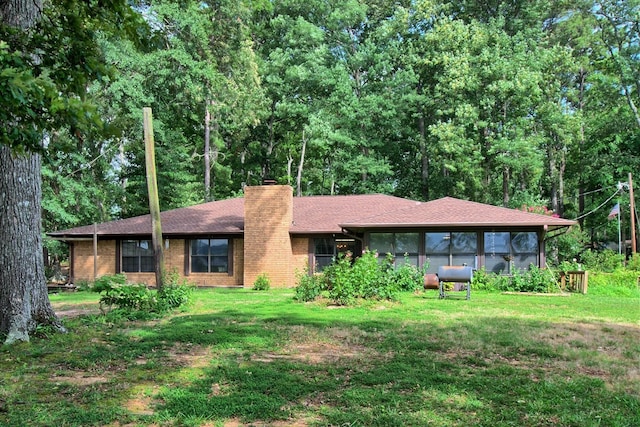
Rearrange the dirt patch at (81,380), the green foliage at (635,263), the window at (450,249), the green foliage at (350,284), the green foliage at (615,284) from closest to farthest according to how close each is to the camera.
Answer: the dirt patch at (81,380) < the green foliage at (350,284) < the green foliage at (615,284) < the window at (450,249) < the green foliage at (635,263)

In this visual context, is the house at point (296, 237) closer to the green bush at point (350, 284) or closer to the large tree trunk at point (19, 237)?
the green bush at point (350, 284)

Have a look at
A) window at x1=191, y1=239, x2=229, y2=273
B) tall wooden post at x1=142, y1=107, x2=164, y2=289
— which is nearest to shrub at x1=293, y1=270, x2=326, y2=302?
tall wooden post at x1=142, y1=107, x2=164, y2=289

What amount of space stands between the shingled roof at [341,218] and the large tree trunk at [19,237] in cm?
1079

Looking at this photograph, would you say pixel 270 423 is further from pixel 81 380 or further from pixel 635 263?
pixel 635 263

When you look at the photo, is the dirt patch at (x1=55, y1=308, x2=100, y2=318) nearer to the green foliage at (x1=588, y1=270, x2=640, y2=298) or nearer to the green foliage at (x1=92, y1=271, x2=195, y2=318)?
the green foliage at (x1=92, y1=271, x2=195, y2=318)

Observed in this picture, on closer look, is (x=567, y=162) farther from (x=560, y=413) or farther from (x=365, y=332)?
(x=560, y=413)

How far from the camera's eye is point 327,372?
5367 millimetres

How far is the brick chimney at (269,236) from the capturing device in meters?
18.7

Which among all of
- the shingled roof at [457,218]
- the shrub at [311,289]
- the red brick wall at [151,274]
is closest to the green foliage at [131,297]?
the shrub at [311,289]

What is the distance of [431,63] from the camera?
2845 cm

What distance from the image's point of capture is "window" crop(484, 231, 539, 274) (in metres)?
16.7

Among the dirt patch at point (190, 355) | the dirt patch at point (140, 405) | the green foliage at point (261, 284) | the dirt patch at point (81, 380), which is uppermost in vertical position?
the dirt patch at point (81, 380)

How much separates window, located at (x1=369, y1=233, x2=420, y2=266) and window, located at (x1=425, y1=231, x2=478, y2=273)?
0.44m

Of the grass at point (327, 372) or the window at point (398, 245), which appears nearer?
the grass at point (327, 372)
